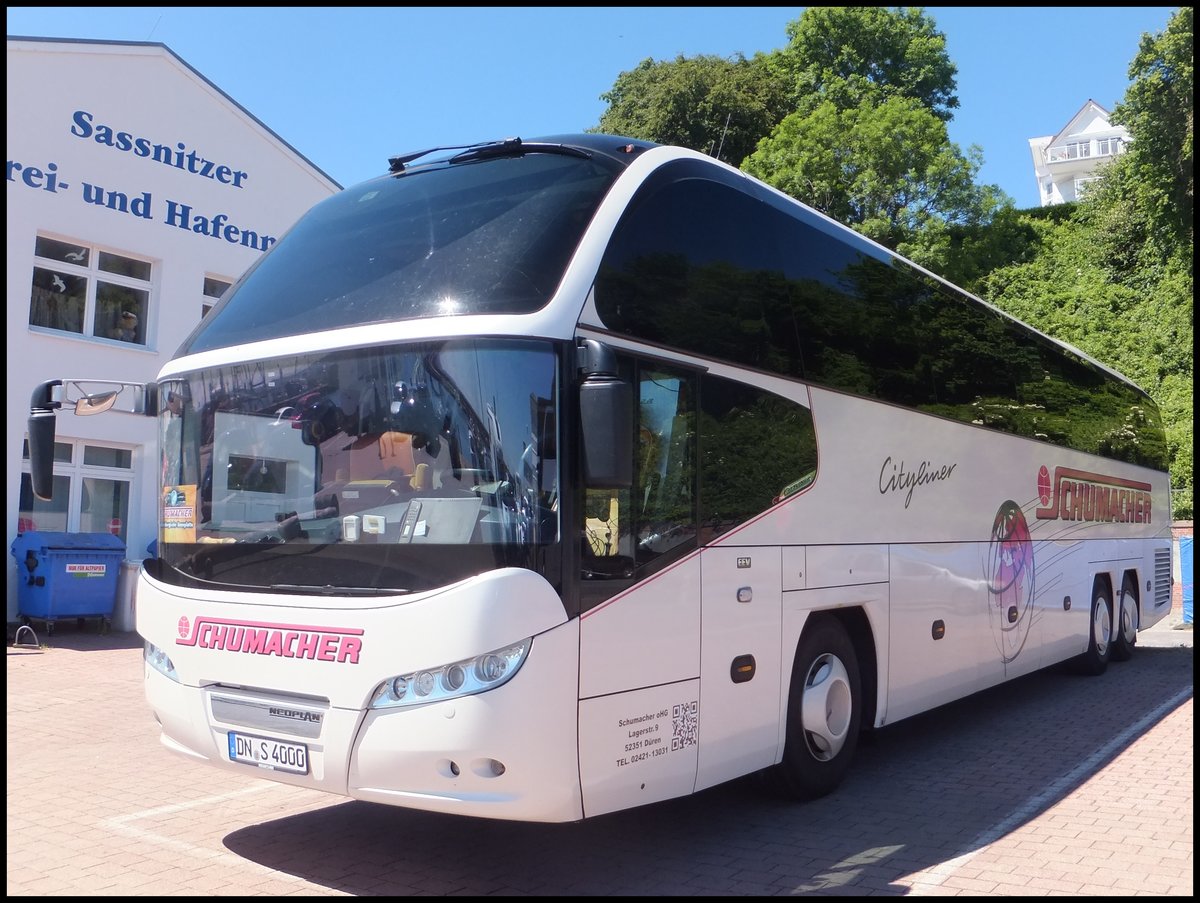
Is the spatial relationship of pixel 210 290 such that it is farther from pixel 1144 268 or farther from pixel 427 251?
pixel 1144 268

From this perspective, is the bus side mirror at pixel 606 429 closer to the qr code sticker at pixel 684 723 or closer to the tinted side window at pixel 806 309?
the tinted side window at pixel 806 309

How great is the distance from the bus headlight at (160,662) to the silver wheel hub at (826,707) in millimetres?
3592

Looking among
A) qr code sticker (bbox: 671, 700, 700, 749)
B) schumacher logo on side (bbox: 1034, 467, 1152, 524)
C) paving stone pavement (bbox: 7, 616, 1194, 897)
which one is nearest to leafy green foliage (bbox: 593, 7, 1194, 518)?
schumacher logo on side (bbox: 1034, 467, 1152, 524)

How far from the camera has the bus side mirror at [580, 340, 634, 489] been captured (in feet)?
15.3

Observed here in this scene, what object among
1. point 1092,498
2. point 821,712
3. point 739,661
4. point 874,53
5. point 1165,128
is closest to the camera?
point 739,661

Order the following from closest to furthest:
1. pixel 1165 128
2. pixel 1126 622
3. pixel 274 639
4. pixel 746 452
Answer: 1. pixel 274 639
2. pixel 746 452
3. pixel 1126 622
4. pixel 1165 128

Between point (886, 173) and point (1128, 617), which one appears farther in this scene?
point (886, 173)

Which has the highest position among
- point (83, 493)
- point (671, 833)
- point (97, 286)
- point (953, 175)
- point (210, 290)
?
point (953, 175)

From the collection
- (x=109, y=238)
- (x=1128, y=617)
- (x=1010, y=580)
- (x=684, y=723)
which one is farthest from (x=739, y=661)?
(x=109, y=238)

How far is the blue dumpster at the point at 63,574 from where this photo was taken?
14031mm

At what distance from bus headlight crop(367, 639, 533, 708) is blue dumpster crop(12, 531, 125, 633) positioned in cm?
1130


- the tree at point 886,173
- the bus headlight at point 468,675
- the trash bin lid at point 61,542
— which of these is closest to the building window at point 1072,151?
the tree at point 886,173

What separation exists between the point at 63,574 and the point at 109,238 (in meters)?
5.40

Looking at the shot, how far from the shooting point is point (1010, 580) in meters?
9.64
